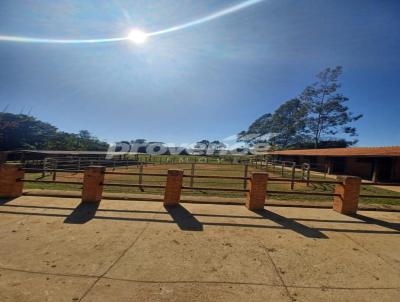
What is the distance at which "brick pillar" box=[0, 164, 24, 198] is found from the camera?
22.2 ft

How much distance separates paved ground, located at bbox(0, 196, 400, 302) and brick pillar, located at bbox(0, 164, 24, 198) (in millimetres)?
683

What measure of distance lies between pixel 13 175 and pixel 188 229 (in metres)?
5.11

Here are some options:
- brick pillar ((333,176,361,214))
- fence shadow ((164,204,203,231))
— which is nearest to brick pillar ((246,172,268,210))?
fence shadow ((164,204,203,231))

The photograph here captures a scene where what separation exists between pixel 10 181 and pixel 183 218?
15.7 ft

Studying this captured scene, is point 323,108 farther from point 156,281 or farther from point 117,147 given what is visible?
point 156,281

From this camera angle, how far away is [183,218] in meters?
5.76

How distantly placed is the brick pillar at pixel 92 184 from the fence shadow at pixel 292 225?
4.13 metres

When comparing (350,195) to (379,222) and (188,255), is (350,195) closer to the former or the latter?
(379,222)

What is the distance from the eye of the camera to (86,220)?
208 inches

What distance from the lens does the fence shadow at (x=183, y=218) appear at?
5.17 metres

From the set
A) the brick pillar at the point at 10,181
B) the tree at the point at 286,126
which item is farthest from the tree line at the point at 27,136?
the tree at the point at 286,126

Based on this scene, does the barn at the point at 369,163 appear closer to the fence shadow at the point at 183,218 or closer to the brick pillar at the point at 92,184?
the fence shadow at the point at 183,218

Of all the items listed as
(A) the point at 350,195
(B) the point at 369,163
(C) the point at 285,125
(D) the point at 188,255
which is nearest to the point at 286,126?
(C) the point at 285,125

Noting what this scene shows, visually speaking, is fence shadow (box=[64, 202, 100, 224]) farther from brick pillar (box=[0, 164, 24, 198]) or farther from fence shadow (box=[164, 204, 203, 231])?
brick pillar (box=[0, 164, 24, 198])
